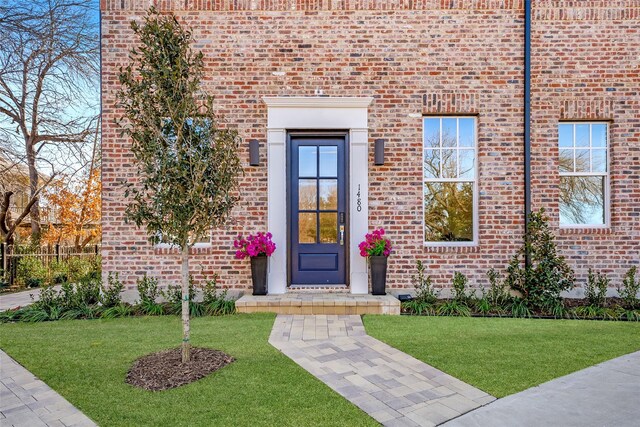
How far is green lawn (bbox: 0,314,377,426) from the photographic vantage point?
238 centimetres

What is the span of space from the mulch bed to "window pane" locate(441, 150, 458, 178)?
4.31m

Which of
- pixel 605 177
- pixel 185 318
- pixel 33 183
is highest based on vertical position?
pixel 33 183

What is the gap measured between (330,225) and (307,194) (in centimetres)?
62

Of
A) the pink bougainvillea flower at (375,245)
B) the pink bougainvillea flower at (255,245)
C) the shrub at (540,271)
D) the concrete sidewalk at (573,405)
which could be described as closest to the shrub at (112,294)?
the pink bougainvillea flower at (255,245)

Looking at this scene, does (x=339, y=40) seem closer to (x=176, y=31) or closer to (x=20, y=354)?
(x=176, y=31)

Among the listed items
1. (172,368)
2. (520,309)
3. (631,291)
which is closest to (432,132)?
(520,309)

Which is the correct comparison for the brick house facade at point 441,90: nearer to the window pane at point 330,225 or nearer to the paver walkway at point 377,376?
the window pane at point 330,225

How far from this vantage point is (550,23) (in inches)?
226

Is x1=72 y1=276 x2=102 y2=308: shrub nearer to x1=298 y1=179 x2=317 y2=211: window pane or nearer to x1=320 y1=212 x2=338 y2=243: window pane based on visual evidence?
x1=298 y1=179 x2=317 y2=211: window pane

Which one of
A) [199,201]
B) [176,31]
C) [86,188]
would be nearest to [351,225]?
[199,201]

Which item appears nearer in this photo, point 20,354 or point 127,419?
point 127,419

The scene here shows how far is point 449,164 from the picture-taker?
5898 millimetres

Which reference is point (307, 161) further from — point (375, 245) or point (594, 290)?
point (594, 290)

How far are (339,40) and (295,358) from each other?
15.4ft
